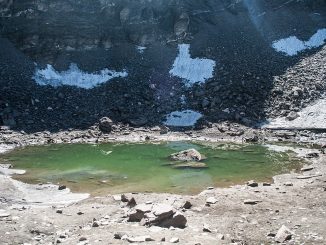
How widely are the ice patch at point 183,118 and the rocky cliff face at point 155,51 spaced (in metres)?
0.75

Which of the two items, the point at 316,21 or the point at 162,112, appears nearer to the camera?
the point at 162,112

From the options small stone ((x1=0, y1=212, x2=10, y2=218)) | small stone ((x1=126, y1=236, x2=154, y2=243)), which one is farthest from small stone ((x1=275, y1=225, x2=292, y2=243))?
small stone ((x1=0, y1=212, x2=10, y2=218))

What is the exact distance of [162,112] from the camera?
44.7 metres

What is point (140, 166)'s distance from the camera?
28719 millimetres

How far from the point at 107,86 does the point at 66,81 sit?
15.1 ft

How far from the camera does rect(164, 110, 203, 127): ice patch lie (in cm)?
4325

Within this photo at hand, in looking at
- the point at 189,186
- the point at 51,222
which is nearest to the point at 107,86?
the point at 189,186

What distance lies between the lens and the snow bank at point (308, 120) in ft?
132

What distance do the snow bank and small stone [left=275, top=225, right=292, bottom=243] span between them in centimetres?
2742

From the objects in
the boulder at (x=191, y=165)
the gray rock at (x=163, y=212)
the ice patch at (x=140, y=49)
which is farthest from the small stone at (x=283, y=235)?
the ice patch at (x=140, y=49)

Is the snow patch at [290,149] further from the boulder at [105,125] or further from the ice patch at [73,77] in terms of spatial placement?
the ice patch at [73,77]

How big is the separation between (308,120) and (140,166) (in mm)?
19263

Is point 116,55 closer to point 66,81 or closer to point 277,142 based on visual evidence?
point 66,81

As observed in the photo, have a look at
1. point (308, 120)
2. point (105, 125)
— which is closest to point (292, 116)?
point (308, 120)
